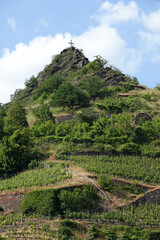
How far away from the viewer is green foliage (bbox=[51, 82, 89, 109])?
49188 mm

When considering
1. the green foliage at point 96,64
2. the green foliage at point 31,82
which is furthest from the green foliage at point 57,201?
the green foliage at point 31,82

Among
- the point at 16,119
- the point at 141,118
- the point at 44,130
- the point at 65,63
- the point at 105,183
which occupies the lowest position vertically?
the point at 105,183

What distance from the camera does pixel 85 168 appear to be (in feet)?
104

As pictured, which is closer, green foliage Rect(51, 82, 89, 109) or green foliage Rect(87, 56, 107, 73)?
green foliage Rect(51, 82, 89, 109)

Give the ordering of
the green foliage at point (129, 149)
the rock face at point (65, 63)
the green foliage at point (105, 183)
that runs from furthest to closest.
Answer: the rock face at point (65, 63)
the green foliage at point (129, 149)
the green foliage at point (105, 183)

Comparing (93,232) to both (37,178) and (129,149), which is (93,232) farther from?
(129,149)

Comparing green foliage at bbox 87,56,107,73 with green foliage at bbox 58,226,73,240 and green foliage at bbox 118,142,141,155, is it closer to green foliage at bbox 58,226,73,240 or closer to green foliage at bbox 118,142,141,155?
green foliage at bbox 118,142,141,155

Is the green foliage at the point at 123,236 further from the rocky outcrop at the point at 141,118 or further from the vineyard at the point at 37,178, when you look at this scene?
the rocky outcrop at the point at 141,118

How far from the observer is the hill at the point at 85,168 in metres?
24.5

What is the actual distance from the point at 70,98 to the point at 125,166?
19401 millimetres

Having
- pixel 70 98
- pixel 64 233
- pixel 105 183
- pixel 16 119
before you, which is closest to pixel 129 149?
pixel 105 183

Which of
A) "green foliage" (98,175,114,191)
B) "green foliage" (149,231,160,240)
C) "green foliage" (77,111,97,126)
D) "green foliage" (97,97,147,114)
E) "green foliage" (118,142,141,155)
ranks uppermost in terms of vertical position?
"green foliage" (97,97,147,114)

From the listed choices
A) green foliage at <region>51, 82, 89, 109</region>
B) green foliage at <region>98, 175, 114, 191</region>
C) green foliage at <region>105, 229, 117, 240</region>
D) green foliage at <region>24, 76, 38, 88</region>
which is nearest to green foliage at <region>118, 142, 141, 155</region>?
green foliage at <region>98, 175, 114, 191</region>

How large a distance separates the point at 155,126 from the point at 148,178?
10.6 metres
